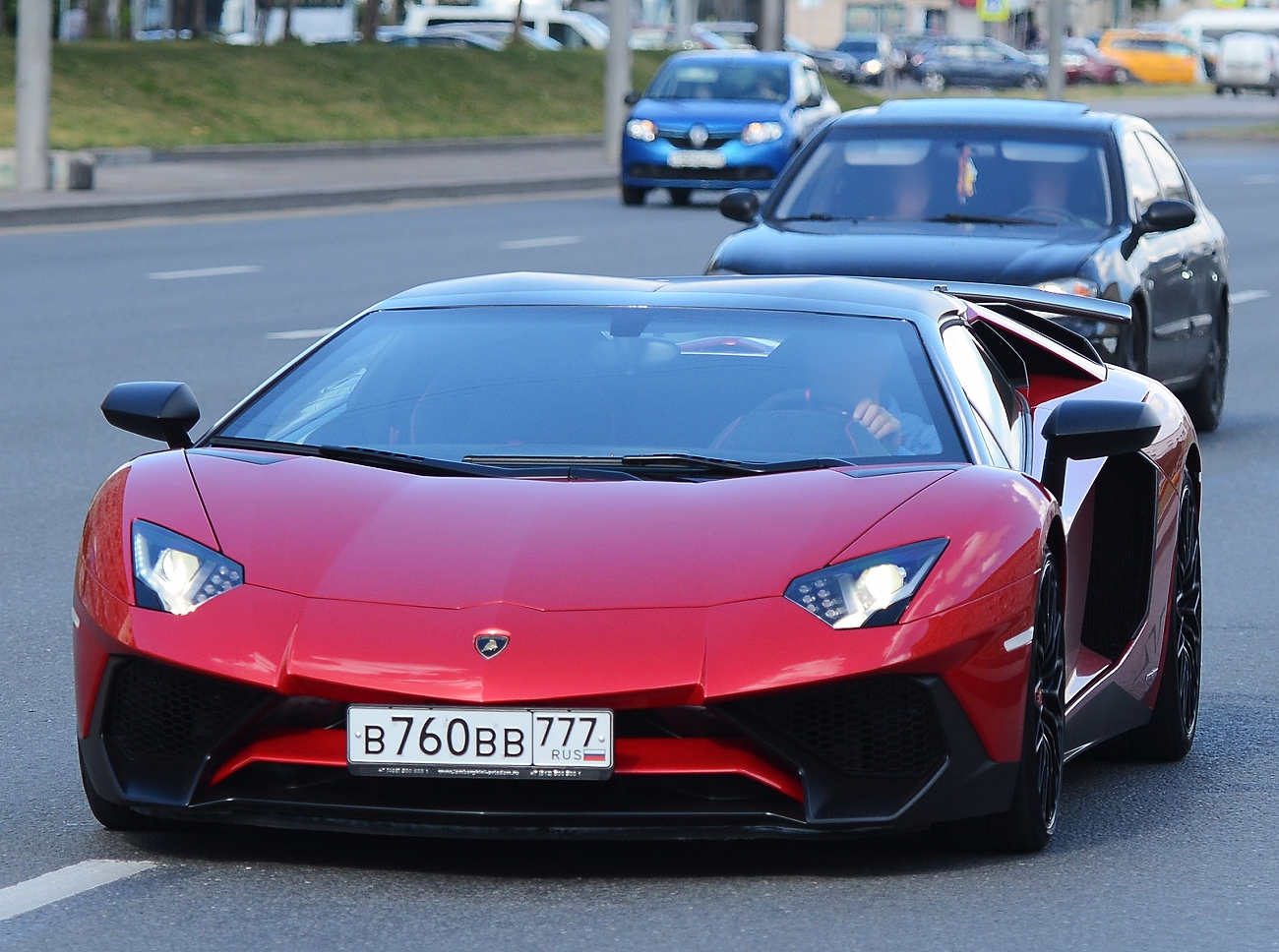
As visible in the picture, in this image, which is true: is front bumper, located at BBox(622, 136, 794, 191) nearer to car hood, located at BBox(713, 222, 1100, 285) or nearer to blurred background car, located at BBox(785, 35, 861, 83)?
car hood, located at BBox(713, 222, 1100, 285)

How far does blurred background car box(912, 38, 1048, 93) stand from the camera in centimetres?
7738

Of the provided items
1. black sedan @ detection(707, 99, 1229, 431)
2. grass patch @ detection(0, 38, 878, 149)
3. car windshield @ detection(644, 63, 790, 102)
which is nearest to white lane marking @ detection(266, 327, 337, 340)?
black sedan @ detection(707, 99, 1229, 431)

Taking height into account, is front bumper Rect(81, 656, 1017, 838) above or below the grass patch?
below

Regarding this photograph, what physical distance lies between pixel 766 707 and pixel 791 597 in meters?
0.20

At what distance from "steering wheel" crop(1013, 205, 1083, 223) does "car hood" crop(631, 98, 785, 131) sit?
17304mm

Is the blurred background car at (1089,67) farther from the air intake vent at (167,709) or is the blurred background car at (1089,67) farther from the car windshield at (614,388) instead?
the air intake vent at (167,709)

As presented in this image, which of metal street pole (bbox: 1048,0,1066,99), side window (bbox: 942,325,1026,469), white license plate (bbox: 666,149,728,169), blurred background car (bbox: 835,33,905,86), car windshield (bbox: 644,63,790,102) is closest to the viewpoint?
side window (bbox: 942,325,1026,469)

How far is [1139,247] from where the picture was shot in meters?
12.0

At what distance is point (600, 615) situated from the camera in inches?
178

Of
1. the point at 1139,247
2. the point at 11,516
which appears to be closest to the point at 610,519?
the point at 11,516

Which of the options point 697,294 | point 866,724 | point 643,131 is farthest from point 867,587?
point 643,131

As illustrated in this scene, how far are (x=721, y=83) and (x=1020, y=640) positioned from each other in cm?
2665

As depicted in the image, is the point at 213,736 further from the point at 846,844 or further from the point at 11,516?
the point at 11,516

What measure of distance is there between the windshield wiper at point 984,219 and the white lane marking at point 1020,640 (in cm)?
754
